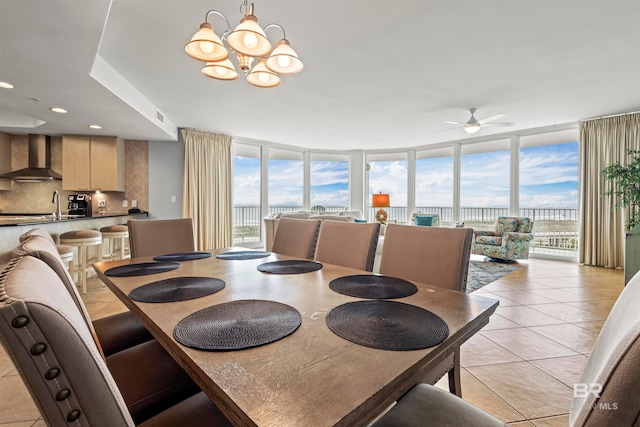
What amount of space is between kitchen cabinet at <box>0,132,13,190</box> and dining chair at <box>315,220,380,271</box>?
5884 mm

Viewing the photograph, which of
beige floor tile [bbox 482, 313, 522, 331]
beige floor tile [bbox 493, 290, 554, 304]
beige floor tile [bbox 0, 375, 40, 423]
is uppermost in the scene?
beige floor tile [bbox 493, 290, 554, 304]

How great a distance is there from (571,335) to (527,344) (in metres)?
0.49

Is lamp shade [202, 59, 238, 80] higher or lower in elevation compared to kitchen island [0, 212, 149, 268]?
higher

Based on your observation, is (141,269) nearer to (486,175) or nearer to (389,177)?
(486,175)

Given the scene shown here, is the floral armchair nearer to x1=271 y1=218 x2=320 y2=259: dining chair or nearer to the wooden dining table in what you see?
x1=271 y1=218 x2=320 y2=259: dining chair

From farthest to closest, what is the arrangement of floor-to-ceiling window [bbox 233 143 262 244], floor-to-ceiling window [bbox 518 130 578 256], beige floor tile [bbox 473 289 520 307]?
floor-to-ceiling window [bbox 233 143 262 244] → floor-to-ceiling window [bbox 518 130 578 256] → beige floor tile [bbox 473 289 520 307]

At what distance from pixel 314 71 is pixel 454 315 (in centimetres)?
302

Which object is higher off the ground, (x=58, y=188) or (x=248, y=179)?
(x=248, y=179)

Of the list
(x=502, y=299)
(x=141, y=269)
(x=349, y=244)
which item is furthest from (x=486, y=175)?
(x=141, y=269)

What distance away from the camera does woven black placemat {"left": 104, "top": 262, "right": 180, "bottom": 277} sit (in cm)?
152

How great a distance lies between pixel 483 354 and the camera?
214 centimetres

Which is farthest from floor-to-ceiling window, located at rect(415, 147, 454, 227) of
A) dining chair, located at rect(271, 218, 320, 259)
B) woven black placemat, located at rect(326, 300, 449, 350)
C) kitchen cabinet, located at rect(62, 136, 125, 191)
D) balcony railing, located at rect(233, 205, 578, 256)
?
woven black placemat, located at rect(326, 300, 449, 350)

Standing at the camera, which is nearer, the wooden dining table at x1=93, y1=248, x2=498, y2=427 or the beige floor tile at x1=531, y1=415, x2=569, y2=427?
the wooden dining table at x1=93, y1=248, x2=498, y2=427

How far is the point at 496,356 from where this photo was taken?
2107mm
